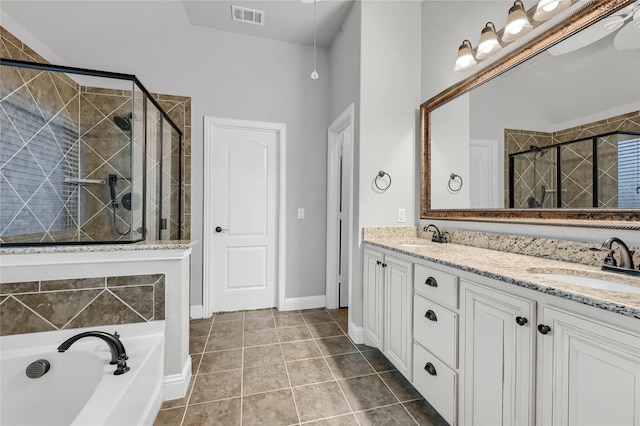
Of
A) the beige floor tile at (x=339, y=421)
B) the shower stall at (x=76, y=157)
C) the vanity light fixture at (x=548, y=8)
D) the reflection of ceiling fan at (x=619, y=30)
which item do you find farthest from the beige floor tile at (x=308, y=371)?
the vanity light fixture at (x=548, y=8)

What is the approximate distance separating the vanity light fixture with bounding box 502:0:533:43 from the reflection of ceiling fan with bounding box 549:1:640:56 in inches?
10.0

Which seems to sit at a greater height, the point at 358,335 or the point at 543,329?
the point at 543,329

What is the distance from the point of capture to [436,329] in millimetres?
1407

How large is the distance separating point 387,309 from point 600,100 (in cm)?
159

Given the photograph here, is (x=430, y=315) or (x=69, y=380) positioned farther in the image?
(x=430, y=315)

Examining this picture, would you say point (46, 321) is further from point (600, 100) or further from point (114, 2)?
point (600, 100)

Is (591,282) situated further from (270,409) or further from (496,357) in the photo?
(270,409)

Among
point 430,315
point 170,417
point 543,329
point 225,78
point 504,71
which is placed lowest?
point 170,417

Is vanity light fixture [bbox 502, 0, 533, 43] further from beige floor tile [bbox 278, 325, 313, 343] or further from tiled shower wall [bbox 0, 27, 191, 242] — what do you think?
beige floor tile [bbox 278, 325, 313, 343]

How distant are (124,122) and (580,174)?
107 inches

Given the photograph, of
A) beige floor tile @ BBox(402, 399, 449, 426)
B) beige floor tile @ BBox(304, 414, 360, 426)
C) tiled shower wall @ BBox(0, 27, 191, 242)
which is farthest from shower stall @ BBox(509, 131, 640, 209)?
tiled shower wall @ BBox(0, 27, 191, 242)

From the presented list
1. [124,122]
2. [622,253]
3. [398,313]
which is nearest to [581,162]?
[622,253]

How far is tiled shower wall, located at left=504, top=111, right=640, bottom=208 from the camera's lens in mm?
1188

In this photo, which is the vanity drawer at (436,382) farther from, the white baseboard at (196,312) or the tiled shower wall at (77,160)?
the white baseboard at (196,312)
